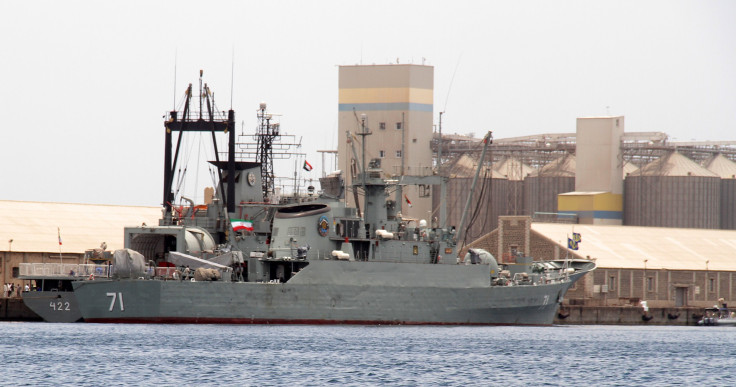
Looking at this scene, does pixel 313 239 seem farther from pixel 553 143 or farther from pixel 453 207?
pixel 553 143

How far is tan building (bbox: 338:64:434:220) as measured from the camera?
328 ft

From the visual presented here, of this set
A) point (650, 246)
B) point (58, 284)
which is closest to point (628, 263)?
point (650, 246)

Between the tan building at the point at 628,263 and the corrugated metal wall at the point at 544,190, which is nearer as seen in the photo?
the tan building at the point at 628,263

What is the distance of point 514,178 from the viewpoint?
109 metres

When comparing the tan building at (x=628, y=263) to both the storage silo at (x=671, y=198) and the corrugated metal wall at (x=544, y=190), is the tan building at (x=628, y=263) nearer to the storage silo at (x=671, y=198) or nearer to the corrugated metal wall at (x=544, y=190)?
the storage silo at (x=671, y=198)

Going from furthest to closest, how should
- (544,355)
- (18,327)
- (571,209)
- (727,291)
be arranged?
(571,209) < (727,291) < (18,327) < (544,355)

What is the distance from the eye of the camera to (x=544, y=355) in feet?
152

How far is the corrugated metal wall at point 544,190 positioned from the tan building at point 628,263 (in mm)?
15979

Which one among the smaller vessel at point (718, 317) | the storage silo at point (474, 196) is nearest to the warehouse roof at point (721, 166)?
the storage silo at point (474, 196)

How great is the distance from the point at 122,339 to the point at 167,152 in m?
16.0

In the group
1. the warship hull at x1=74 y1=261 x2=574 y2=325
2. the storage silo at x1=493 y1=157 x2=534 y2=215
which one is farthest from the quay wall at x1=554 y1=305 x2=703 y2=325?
the storage silo at x1=493 y1=157 x2=534 y2=215

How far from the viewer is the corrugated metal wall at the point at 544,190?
103812 millimetres

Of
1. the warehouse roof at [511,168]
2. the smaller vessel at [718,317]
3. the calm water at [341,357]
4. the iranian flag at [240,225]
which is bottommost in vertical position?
the calm water at [341,357]

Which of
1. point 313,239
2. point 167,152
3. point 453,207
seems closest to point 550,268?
point 313,239
